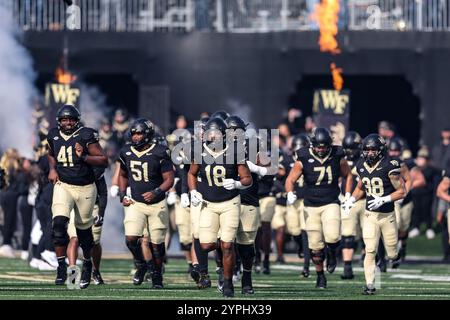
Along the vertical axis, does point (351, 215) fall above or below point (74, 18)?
below

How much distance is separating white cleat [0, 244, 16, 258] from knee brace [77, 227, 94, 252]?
691 centimetres

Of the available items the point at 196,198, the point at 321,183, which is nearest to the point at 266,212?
the point at 321,183

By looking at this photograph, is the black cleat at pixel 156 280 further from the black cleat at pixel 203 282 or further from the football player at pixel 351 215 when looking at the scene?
the football player at pixel 351 215

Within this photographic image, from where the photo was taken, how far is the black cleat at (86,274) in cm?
1723

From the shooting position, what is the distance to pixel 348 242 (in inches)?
826

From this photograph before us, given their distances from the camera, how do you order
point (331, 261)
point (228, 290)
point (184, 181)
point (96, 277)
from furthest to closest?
point (331, 261)
point (184, 181)
point (96, 277)
point (228, 290)

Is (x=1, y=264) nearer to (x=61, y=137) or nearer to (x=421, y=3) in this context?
(x=61, y=137)

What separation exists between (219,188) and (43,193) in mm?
4967

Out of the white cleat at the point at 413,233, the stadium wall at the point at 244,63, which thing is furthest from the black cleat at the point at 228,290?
the stadium wall at the point at 244,63

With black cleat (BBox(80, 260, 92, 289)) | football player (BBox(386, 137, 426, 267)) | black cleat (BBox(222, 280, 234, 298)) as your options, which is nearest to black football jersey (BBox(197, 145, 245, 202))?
black cleat (BBox(222, 280, 234, 298))

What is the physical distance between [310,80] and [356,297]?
16325mm

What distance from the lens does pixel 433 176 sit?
2736cm

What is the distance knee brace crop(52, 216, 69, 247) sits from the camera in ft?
55.9

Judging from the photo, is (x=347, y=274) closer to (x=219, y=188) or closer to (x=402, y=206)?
(x=402, y=206)
